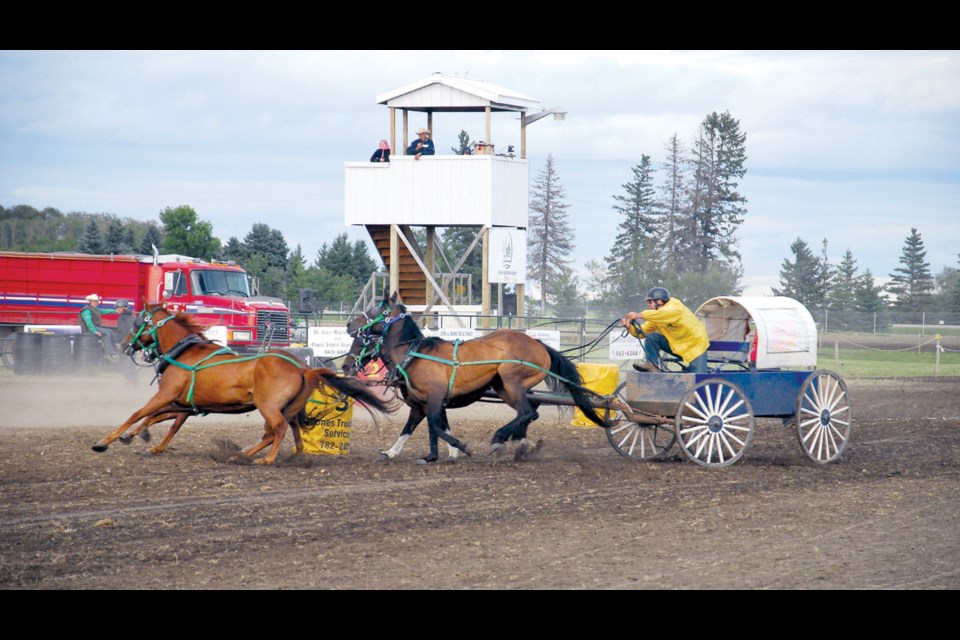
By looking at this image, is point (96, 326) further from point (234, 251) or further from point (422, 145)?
point (234, 251)

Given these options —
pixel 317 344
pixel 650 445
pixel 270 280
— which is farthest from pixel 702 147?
pixel 650 445

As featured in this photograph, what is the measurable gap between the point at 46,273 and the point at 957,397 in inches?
889

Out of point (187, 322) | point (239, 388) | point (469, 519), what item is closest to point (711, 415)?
point (469, 519)

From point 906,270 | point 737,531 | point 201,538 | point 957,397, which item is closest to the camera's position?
point 201,538

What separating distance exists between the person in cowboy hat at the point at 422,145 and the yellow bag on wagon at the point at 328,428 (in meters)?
15.0

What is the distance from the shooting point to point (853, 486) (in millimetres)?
11469

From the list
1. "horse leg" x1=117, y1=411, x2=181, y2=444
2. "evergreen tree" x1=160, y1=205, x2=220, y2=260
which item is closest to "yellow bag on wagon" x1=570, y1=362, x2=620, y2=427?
"horse leg" x1=117, y1=411, x2=181, y2=444

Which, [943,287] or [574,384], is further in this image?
[943,287]

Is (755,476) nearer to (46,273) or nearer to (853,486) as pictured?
(853,486)

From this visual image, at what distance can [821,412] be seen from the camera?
13125mm

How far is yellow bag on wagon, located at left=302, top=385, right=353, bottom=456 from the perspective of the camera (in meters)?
13.2

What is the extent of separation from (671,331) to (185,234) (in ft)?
120

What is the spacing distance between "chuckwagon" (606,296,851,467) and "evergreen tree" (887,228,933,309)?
42.5 m

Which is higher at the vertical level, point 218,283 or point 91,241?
point 91,241
